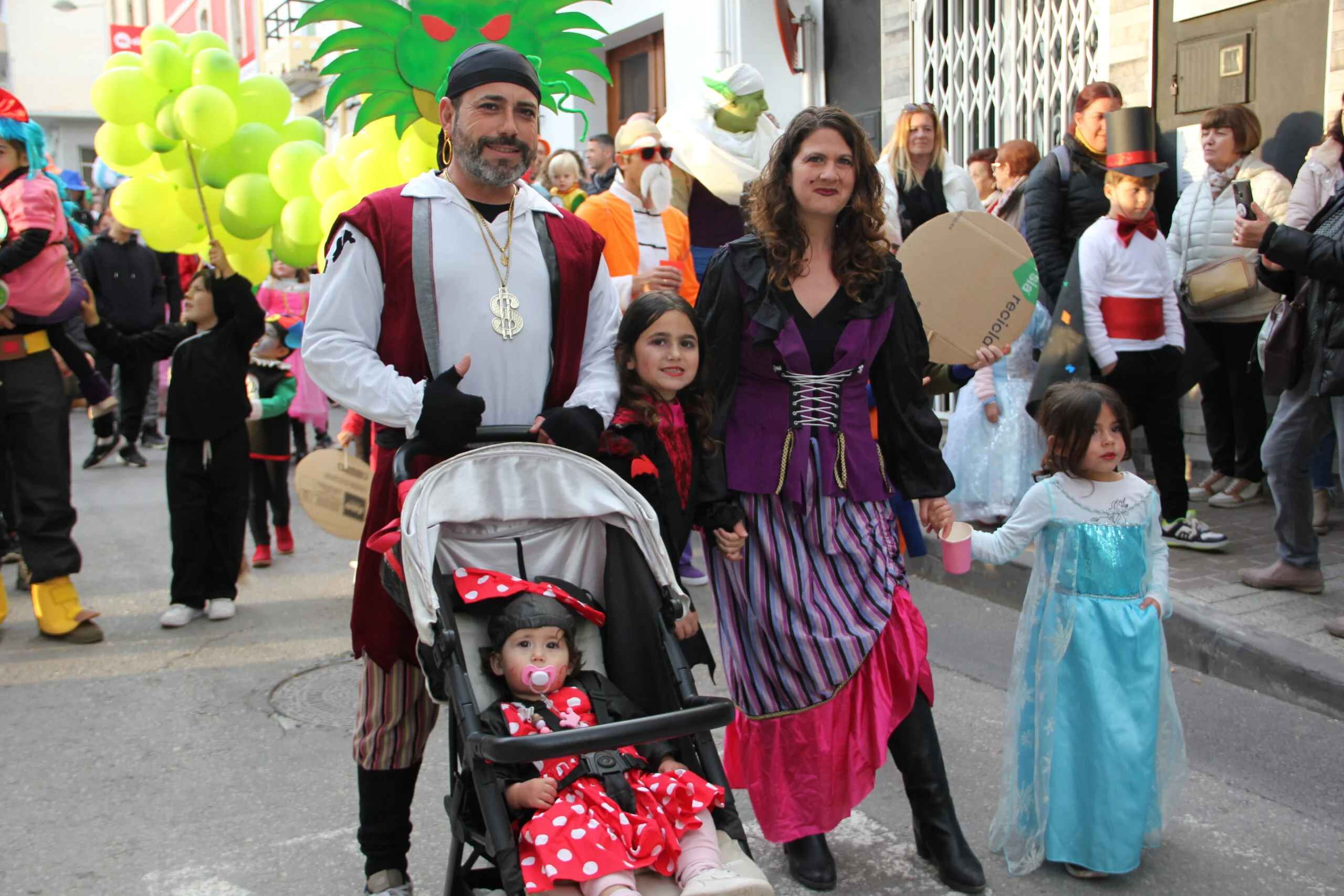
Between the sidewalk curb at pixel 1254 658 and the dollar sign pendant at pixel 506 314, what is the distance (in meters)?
3.33

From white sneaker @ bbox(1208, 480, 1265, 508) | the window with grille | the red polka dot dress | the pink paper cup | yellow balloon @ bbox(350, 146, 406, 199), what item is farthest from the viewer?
the window with grille

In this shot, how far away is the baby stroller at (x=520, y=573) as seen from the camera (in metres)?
2.44

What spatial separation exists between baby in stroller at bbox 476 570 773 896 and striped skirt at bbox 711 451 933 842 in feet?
2.50

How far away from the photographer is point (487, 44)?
2.95 meters

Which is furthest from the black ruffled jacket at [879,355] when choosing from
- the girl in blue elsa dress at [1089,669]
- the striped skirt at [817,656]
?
the girl in blue elsa dress at [1089,669]

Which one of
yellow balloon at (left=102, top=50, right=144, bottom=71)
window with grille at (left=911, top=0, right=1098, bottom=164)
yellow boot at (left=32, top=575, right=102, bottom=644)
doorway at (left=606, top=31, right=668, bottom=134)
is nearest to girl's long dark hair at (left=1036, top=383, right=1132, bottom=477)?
yellow boot at (left=32, top=575, right=102, bottom=644)

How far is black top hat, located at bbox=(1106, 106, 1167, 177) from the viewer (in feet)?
18.4

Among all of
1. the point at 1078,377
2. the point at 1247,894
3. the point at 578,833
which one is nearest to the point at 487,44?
the point at 578,833

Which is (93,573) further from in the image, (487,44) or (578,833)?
(578,833)

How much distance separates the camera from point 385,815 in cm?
304

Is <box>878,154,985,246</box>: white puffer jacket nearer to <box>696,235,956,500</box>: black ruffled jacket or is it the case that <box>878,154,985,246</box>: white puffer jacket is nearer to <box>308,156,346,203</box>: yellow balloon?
<box>308,156,346,203</box>: yellow balloon

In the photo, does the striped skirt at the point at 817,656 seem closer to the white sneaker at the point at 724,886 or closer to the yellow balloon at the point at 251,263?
the white sneaker at the point at 724,886

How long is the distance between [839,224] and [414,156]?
247 centimetres

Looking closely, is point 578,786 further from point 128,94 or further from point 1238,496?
point 1238,496
